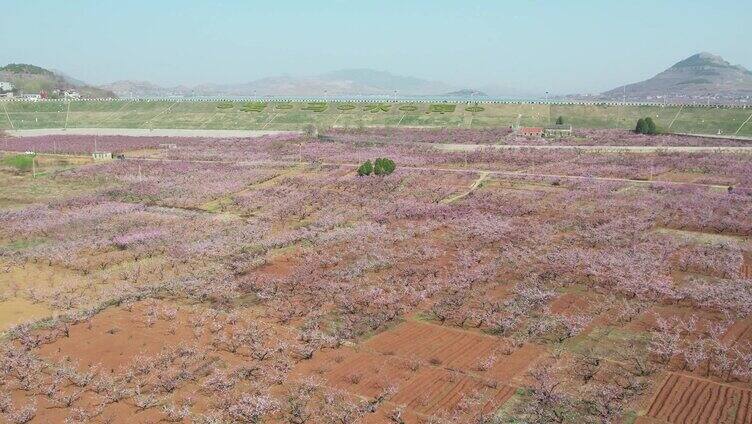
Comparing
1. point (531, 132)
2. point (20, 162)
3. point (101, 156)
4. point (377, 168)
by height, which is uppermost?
point (531, 132)

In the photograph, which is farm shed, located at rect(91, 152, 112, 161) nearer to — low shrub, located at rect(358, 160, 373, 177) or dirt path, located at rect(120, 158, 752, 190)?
dirt path, located at rect(120, 158, 752, 190)

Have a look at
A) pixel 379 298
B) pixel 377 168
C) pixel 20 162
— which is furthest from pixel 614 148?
pixel 20 162

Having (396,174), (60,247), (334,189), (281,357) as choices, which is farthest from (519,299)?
(396,174)

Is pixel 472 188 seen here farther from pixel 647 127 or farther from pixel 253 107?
pixel 253 107

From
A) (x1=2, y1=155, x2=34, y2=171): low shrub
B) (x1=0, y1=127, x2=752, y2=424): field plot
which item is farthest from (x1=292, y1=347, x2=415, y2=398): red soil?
(x1=2, y1=155, x2=34, y2=171): low shrub

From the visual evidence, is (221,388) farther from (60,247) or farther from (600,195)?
Result: (600,195)
